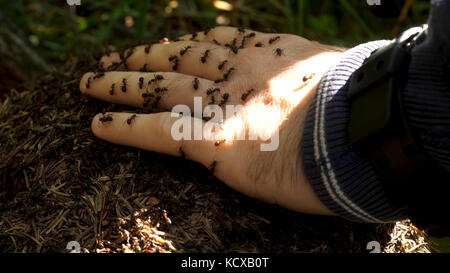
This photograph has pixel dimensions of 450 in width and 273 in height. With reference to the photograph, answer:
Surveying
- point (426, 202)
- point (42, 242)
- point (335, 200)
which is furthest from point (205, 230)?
point (426, 202)

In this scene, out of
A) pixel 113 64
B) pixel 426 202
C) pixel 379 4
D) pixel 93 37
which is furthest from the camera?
pixel 379 4

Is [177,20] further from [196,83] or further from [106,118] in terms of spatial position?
[106,118]

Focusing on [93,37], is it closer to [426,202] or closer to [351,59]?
[351,59]

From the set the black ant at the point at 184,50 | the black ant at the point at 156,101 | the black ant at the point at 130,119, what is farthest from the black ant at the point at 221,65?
the black ant at the point at 130,119

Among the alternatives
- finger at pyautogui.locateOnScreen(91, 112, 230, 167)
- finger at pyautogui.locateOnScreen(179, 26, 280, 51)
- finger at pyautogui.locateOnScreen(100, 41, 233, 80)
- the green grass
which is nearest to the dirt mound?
finger at pyautogui.locateOnScreen(91, 112, 230, 167)

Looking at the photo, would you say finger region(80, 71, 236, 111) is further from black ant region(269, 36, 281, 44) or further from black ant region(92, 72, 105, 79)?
black ant region(269, 36, 281, 44)
